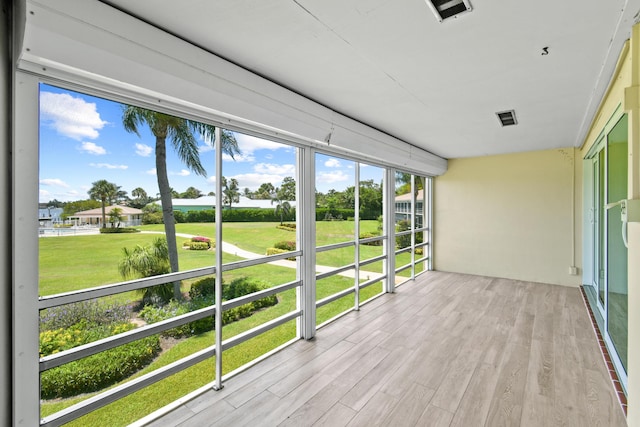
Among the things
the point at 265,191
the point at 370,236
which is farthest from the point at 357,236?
the point at 265,191

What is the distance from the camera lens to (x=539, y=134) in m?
4.27

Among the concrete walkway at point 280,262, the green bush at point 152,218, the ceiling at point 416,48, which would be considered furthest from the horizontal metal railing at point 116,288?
the ceiling at point 416,48

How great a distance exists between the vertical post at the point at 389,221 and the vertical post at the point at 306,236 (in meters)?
1.99

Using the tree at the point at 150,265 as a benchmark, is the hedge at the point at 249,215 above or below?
above

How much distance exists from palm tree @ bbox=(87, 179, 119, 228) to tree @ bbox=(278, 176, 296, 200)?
5.49ft

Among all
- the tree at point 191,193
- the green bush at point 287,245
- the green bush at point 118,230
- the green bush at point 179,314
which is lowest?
the green bush at point 179,314

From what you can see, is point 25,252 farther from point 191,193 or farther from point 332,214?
point 332,214

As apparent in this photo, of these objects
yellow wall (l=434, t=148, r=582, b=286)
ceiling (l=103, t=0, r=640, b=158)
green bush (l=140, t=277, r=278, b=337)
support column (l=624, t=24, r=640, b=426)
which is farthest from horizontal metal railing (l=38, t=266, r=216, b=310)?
yellow wall (l=434, t=148, r=582, b=286)

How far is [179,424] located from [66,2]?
2425mm

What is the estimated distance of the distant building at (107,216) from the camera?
1.81 metres

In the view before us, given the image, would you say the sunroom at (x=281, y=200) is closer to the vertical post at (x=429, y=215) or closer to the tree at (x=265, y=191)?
the tree at (x=265, y=191)

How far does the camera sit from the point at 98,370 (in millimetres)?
1993

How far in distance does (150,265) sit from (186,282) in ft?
1.01

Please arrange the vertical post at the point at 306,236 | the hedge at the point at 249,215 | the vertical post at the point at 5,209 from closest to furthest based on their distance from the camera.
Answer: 1. the vertical post at the point at 5,209
2. the hedge at the point at 249,215
3. the vertical post at the point at 306,236
